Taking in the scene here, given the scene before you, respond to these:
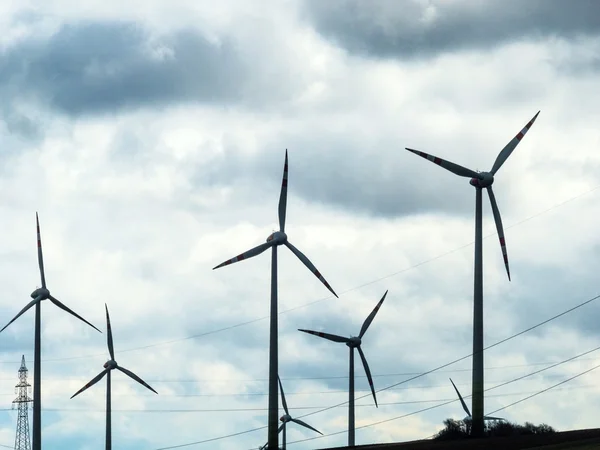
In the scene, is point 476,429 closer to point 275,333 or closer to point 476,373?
point 476,373

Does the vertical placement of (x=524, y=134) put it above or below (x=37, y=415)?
above

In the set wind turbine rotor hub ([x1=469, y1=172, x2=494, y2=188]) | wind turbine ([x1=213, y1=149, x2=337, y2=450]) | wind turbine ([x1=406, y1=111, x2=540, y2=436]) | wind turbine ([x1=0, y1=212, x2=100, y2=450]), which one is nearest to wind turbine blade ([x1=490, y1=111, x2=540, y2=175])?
wind turbine ([x1=406, y1=111, x2=540, y2=436])

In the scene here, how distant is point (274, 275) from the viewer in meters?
157

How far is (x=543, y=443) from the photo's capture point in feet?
436

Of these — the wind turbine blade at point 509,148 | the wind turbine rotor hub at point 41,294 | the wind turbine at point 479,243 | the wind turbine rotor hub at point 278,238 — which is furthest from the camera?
the wind turbine rotor hub at point 41,294

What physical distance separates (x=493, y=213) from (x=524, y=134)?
42.9 ft

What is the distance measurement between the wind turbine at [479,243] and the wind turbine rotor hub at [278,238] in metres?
22.4

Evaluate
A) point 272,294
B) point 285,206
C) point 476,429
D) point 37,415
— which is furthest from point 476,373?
point 37,415

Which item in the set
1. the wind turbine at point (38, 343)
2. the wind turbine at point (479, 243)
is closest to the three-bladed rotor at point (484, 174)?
the wind turbine at point (479, 243)

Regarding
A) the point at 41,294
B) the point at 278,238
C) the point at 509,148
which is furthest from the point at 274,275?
the point at 41,294

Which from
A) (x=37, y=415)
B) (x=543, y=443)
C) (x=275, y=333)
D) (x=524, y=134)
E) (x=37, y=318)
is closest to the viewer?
(x=543, y=443)

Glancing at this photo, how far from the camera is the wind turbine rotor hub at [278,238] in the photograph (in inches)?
6481

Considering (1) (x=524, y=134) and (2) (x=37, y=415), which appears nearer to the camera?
(1) (x=524, y=134)

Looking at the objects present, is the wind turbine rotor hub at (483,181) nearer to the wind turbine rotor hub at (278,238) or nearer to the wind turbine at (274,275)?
the wind turbine at (274,275)
